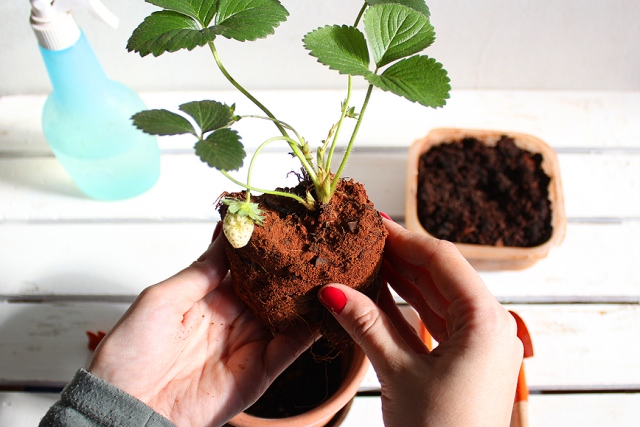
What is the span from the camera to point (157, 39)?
58 centimetres

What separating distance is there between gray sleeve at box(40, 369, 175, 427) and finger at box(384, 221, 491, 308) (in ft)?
1.41

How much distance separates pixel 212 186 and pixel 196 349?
0.47m

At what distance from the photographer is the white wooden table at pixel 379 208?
100cm

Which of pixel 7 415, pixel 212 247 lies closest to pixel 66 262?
pixel 7 415

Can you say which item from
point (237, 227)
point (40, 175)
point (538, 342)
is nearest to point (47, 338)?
point (40, 175)

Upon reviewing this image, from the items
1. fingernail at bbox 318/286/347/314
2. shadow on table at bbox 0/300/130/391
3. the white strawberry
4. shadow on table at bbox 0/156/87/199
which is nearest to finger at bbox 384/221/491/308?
fingernail at bbox 318/286/347/314

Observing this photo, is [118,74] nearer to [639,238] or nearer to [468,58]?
[468,58]

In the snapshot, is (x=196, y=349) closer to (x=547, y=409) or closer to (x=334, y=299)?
(x=334, y=299)

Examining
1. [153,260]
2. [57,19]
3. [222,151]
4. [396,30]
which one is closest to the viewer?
[222,151]

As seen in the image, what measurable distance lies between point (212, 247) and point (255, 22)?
347mm

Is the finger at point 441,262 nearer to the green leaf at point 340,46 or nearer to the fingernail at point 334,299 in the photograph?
the fingernail at point 334,299

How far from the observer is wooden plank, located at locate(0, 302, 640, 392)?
100 cm

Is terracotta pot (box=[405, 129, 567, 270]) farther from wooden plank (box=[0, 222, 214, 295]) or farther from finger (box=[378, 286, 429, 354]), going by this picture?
wooden plank (box=[0, 222, 214, 295])

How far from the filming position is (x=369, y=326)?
64 centimetres
